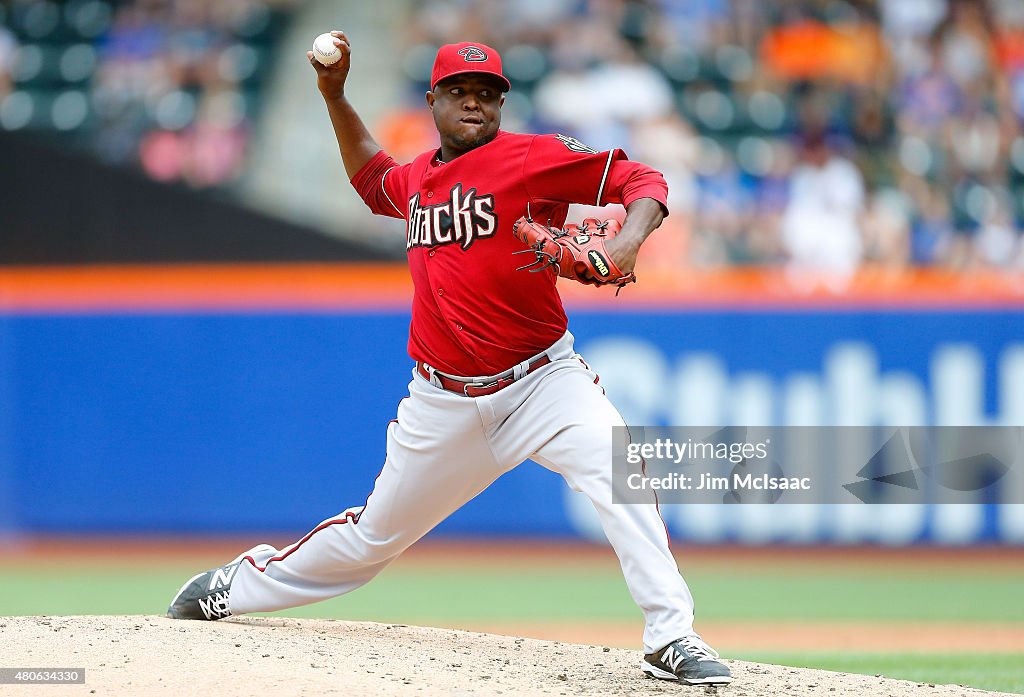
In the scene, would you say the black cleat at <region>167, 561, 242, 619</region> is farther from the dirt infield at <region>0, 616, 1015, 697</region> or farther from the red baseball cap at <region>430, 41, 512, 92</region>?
the red baseball cap at <region>430, 41, 512, 92</region>

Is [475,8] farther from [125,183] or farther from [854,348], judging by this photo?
[854,348]

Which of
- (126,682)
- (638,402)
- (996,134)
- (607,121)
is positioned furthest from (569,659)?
(996,134)

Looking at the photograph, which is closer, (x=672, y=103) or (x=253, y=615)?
(x=253, y=615)

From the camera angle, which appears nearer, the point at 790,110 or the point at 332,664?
the point at 332,664

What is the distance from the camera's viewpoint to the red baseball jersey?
A: 4066mm

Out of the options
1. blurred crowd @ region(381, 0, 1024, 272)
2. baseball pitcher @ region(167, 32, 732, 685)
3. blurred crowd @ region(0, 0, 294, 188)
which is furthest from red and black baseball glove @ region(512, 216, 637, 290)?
blurred crowd @ region(0, 0, 294, 188)

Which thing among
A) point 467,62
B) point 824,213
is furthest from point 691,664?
point 824,213

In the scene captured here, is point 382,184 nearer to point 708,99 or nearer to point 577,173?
point 577,173

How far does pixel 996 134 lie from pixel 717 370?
346cm

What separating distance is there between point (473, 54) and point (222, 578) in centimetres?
199

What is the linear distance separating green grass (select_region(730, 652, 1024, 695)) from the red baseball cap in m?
2.52

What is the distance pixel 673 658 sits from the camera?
3820mm

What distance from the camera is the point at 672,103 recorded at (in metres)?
10.5

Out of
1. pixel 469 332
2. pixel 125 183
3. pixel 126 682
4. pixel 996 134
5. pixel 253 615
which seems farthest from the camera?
pixel 996 134
